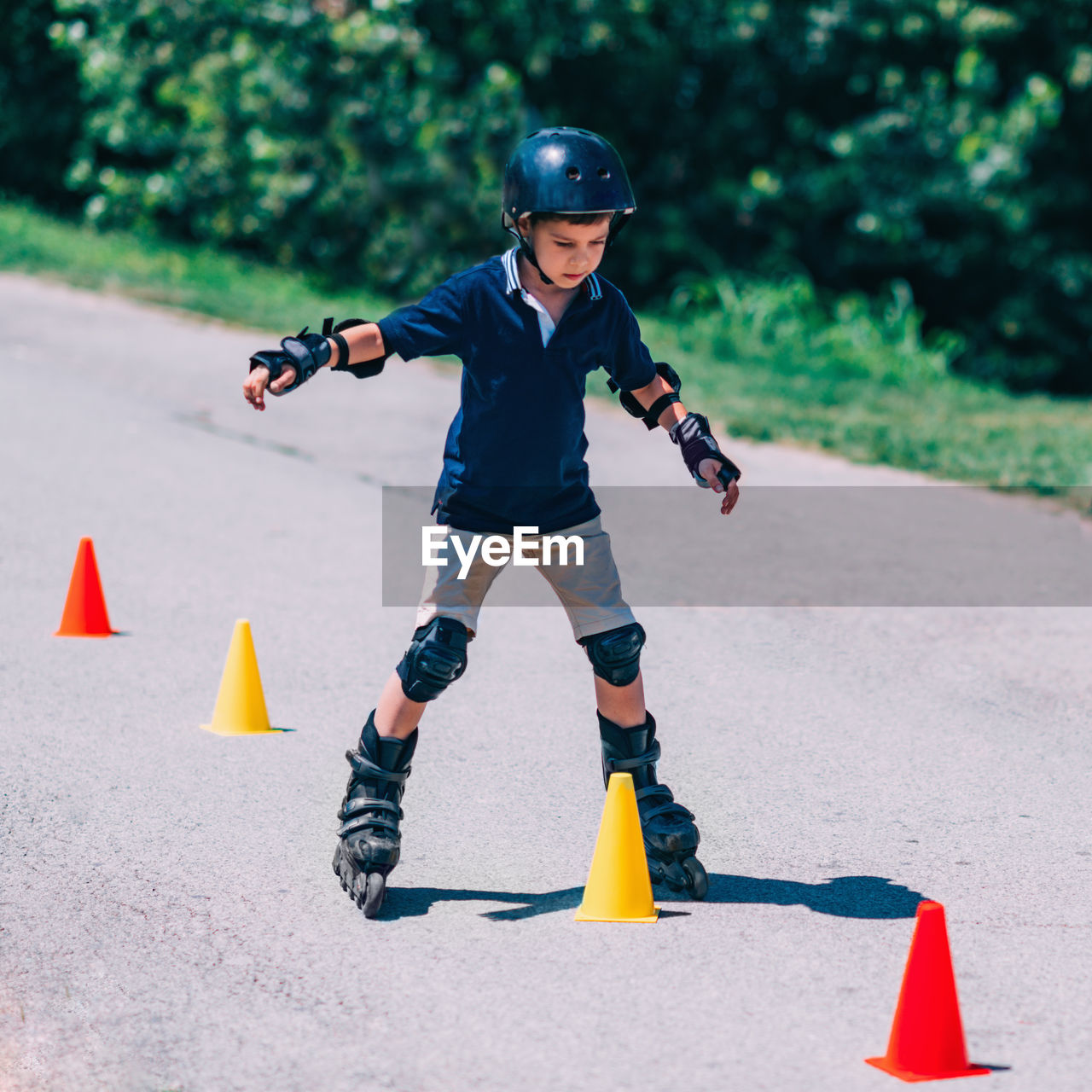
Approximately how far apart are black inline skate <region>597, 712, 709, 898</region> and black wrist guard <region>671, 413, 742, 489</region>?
2.19 feet

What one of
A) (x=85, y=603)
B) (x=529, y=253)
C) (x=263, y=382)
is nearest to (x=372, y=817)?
(x=263, y=382)

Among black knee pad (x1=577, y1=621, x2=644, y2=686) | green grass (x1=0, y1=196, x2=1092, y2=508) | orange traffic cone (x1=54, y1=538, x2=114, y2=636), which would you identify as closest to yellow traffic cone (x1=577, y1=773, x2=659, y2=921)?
black knee pad (x1=577, y1=621, x2=644, y2=686)

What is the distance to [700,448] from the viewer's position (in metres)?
4.46

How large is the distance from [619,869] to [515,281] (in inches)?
58.4

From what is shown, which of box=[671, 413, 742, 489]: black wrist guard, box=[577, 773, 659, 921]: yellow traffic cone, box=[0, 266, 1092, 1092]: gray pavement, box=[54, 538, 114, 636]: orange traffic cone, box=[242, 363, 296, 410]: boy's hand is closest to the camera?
box=[0, 266, 1092, 1092]: gray pavement

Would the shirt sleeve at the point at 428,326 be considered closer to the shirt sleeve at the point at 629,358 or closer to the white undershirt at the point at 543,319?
the white undershirt at the point at 543,319

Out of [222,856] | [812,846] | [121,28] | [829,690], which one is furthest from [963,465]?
[121,28]

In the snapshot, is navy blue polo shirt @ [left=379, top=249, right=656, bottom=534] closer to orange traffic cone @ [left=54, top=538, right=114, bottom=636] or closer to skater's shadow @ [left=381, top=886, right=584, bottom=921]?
skater's shadow @ [left=381, top=886, right=584, bottom=921]

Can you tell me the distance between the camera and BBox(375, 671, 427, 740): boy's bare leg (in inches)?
171

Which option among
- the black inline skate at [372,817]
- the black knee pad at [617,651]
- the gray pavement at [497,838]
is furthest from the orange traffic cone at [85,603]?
the black knee pad at [617,651]

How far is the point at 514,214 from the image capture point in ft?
13.9

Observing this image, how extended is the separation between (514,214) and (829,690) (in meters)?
2.81

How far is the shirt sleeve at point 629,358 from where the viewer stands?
4.48m

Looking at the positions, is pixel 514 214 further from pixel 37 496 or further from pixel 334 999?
pixel 37 496
